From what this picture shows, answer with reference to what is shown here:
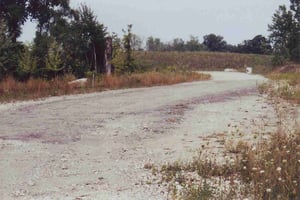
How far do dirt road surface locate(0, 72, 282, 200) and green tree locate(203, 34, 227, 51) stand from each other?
77914 millimetres

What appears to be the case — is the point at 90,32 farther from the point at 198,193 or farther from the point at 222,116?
the point at 198,193

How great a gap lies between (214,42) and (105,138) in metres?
86.7

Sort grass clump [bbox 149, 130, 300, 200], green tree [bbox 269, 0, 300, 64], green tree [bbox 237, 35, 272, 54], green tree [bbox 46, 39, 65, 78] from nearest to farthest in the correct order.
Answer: grass clump [bbox 149, 130, 300, 200] → green tree [bbox 46, 39, 65, 78] → green tree [bbox 269, 0, 300, 64] → green tree [bbox 237, 35, 272, 54]

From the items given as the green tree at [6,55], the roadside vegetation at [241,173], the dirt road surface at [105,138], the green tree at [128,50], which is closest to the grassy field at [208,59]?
the green tree at [128,50]

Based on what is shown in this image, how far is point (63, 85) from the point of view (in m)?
18.7

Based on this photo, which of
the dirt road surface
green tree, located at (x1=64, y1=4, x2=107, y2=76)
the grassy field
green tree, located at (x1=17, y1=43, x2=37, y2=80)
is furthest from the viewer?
the grassy field

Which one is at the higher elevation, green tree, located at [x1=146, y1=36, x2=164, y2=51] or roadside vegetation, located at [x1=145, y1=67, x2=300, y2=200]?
green tree, located at [x1=146, y1=36, x2=164, y2=51]

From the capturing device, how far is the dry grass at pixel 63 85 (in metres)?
16.6

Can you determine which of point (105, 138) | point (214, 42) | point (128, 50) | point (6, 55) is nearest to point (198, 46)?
point (214, 42)

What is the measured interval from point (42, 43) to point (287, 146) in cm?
1659

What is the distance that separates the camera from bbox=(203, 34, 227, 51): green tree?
91.4m

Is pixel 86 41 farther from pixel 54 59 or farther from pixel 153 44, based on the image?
pixel 153 44

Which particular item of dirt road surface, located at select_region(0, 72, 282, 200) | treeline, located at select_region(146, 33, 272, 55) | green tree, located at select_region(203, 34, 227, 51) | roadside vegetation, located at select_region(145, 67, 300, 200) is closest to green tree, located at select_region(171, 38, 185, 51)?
treeline, located at select_region(146, 33, 272, 55)

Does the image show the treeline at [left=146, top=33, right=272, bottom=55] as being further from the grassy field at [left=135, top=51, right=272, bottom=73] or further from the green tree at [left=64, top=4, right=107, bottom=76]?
the green tree at [left=64, top=4, right=107, bottom=76]
